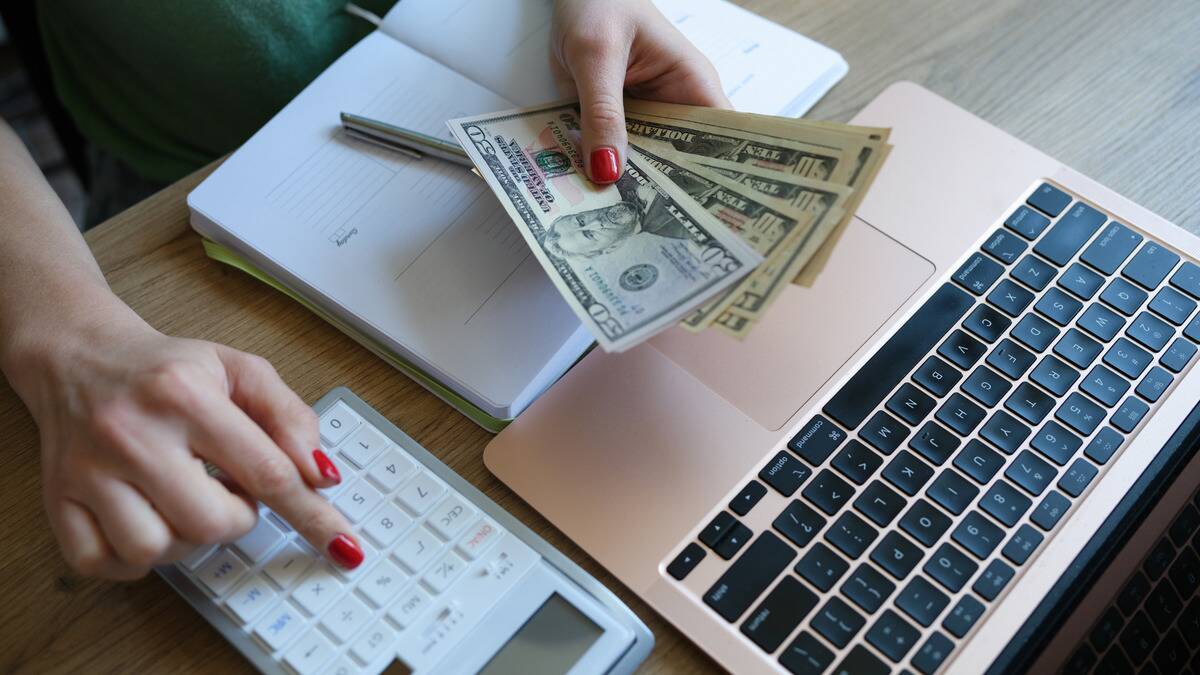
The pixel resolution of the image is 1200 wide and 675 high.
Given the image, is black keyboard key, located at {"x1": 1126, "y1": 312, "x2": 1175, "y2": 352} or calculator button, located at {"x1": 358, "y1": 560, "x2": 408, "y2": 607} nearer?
calculator button, located at {"x1": 358, "y1": 560, "x2": 408, "y2": 607}

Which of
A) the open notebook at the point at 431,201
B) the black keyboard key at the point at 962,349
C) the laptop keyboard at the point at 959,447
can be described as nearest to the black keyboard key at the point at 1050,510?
the laptop keyboard at the point at 959,447

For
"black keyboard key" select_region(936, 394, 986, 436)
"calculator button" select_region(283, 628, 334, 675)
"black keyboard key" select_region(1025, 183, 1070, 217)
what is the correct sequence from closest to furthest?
"calculator button" select_region(283, 628, 334, 675), "black keyboard key" select_region(936, 394, 986, 436), "black keyboard key" select_region(1025, 183, 1070, 217)

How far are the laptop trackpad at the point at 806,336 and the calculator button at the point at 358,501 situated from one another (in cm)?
23

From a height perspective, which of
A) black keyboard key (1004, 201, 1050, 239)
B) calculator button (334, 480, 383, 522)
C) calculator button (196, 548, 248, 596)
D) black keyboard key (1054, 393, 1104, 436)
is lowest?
calculator button (196, 548, 248, 596)

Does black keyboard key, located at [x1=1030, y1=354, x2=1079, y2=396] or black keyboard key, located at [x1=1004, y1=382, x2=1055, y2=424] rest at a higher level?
black keyboard key, located at [x1=1030, y1=354, x2=1079, y2=396]

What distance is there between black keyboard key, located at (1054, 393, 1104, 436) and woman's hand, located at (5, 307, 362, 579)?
0.47 m

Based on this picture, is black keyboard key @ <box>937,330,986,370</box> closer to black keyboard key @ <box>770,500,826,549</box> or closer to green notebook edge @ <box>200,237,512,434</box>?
black keyboard key @ <box>770,500,826,549</box>

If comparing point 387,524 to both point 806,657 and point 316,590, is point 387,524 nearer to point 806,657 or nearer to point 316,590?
point 316,590

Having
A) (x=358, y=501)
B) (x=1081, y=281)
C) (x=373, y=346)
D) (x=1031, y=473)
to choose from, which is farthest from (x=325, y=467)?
(x=1081, y=281)

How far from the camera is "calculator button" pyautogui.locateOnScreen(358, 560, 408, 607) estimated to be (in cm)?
54

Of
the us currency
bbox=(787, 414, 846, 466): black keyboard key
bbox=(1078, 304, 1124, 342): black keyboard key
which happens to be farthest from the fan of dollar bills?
bbox=(1078, 304, 1124, 342): black keyboard key

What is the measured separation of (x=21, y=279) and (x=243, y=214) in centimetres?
16

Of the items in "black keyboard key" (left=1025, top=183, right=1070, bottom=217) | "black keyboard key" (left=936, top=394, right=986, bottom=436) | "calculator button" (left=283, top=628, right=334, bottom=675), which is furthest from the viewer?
"black keyboard key" (left=1025, top=183, right=1070, bottom=217)

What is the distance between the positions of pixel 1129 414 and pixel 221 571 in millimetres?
597
